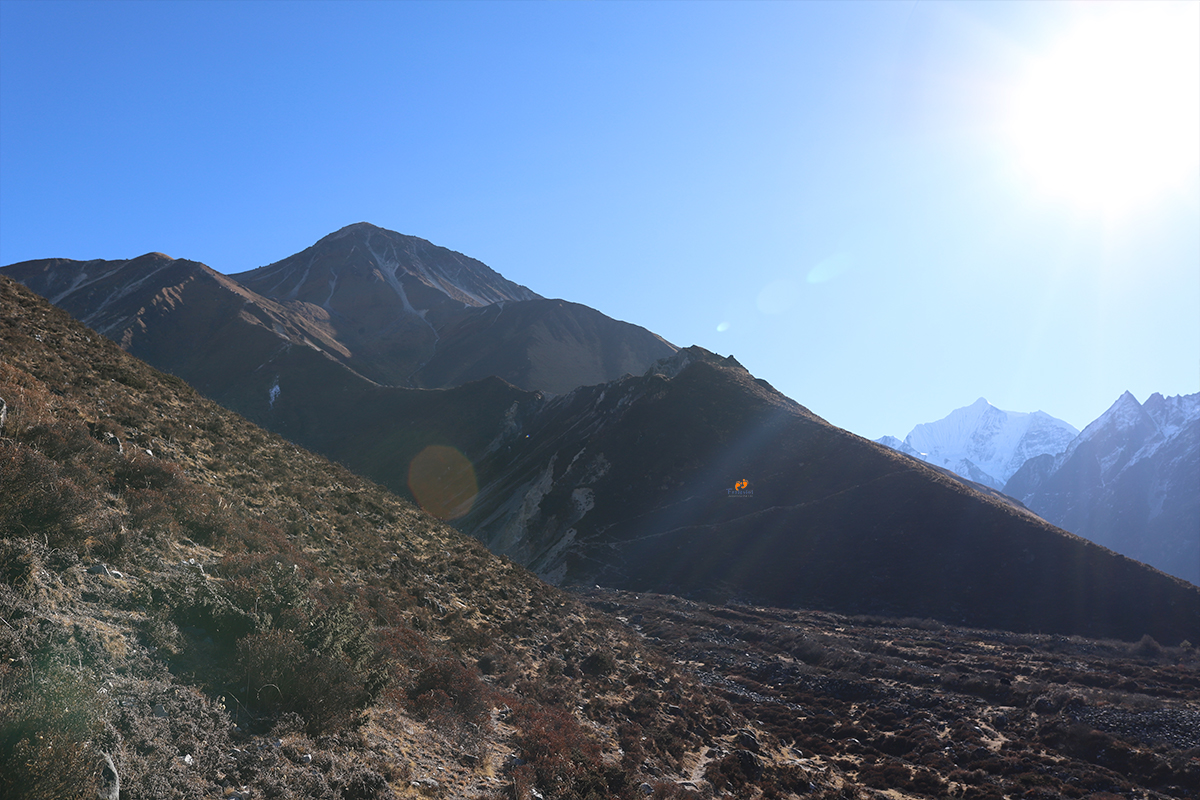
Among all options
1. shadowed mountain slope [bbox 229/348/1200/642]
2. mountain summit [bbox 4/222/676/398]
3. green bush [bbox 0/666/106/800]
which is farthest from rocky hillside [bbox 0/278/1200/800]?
mountain summit [bbox 4/222/676/398]

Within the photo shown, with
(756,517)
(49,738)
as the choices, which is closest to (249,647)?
(49,738)

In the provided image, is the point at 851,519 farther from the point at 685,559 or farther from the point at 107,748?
the point at 107,748

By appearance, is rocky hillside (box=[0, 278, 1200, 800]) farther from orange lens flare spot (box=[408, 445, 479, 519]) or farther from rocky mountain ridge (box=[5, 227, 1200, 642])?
orange lens flare spot (box=[408, 445, 479, 519])

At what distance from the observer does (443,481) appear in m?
91.1

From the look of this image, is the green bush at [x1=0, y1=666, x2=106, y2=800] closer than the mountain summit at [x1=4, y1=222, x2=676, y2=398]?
Yes

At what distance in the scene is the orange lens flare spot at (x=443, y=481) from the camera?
83500 millimetres

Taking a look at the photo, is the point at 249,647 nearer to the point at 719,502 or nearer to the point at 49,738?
the point at 49,738

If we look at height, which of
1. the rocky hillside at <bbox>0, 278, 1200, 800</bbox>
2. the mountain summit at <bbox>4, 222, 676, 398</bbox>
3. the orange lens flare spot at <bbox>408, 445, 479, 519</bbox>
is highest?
the mountain summit at <bbox>4, 222, 676, 398</bbox>

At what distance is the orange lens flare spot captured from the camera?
274 feet

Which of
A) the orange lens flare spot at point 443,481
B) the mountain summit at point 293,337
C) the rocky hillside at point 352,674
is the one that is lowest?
the orange lens flare spot at point 443,481

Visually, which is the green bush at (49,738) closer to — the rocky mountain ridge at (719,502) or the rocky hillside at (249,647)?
the rocky hillside at (249,647)

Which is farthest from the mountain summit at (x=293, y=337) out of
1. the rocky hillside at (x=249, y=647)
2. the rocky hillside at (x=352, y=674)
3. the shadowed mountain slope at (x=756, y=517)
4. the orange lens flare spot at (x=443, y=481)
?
the rocky hillside at (x=249, y=647)

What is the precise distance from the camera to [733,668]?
29016 millimetres

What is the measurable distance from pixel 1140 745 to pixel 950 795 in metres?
8.91
